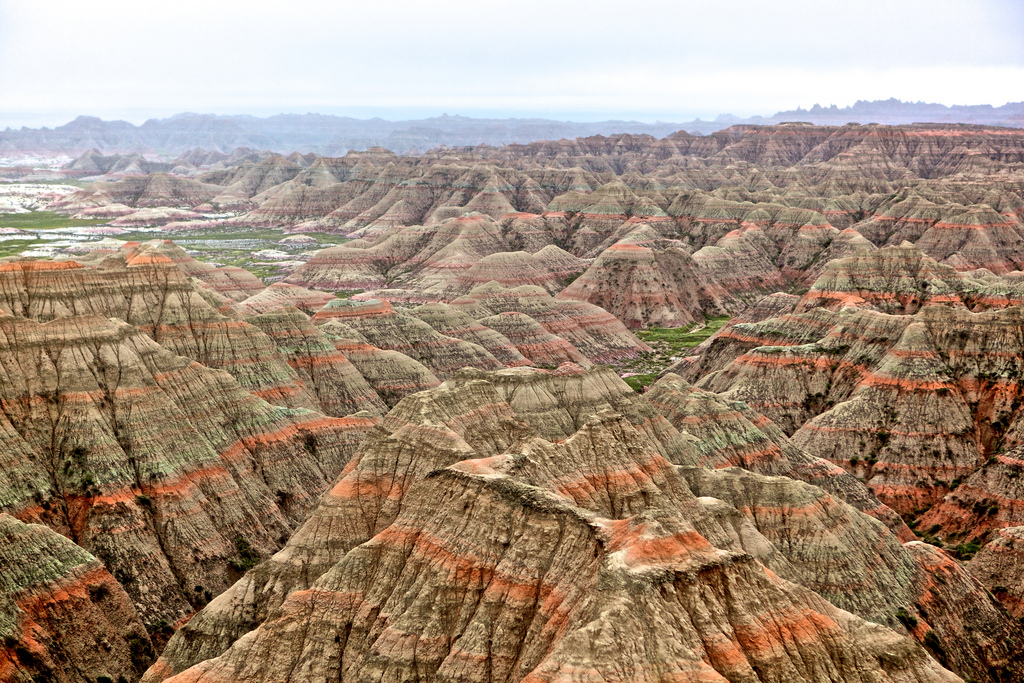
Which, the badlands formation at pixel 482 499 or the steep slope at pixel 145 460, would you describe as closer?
the badlands formation at pixel 482 499

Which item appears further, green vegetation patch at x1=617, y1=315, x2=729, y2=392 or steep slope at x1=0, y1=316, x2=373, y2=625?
green vegetation patch at x1=617, y1=315, x2=729, y2=392

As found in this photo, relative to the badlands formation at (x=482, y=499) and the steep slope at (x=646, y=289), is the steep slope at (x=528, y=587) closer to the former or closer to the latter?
the badlands formation at (x=482, y=499)

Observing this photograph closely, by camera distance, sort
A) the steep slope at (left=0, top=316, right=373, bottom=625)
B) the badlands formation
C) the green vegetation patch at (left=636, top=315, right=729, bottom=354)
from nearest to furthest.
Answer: the badlands formation, the steep slope at (left=0, top=316, right=373, bottom=625), the green vegetation patch at (left=636, top=315, right=729, bottom=354)

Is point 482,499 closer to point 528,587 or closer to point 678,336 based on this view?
point 528,587

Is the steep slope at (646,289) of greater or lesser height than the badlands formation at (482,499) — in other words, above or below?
below

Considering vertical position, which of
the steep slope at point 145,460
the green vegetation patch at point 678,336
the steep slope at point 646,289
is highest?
the steep slope at point 145,460

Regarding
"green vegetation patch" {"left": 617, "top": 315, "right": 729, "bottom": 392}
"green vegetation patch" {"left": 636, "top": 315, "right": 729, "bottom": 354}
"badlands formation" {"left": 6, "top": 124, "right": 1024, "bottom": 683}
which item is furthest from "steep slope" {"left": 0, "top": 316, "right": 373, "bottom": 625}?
"green vegetation patch" {"left": 636, "top": 315, "right": 729, "bottom": 354}

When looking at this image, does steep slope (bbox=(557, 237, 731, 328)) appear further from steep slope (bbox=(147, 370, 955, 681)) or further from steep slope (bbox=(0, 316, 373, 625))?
steep slope (bbox=(147, 370, 955, 681))

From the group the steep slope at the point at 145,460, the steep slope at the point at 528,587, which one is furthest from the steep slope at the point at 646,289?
the steep slope at the point at 528,587

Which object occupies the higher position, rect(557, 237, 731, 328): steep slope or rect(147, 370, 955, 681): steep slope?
rect(147, 370, 955, 681): steep slope

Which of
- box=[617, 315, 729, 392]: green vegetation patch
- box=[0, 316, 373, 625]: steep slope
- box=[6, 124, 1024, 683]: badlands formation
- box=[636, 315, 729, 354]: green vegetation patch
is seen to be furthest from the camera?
box=[636, 315, 729, 354]: green vegetation patch

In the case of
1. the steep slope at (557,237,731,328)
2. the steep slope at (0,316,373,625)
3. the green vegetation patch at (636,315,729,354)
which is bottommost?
the green vegetation patch at (636,315,729,354)
